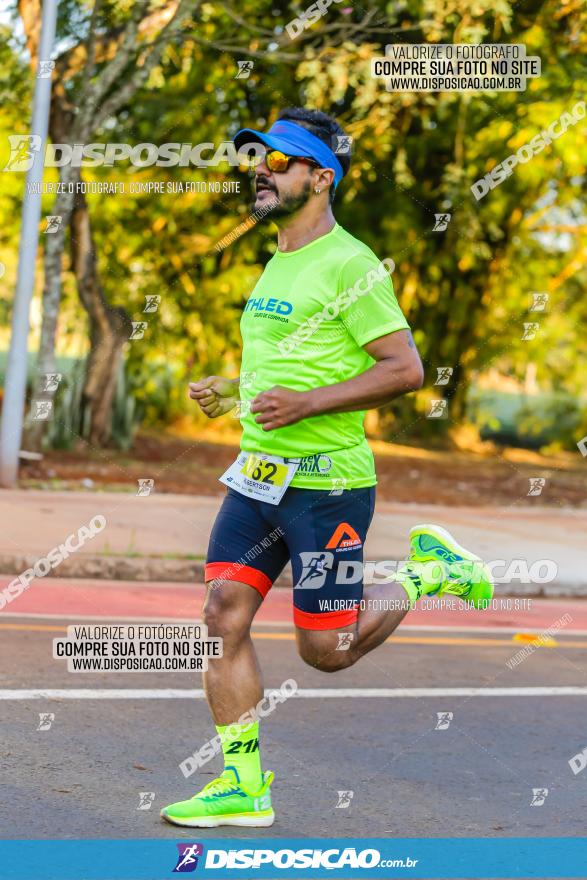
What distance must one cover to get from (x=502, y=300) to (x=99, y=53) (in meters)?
10.1

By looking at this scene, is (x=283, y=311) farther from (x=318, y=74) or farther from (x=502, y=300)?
(x=502, y=300)

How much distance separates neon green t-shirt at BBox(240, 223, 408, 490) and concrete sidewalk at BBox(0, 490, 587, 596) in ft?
18.0

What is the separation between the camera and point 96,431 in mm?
16453

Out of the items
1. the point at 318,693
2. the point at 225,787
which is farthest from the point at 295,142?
the point at 318,693

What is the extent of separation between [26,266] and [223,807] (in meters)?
8.79

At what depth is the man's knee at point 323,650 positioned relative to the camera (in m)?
4.52

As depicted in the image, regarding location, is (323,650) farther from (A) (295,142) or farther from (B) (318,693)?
(B) (318,693)

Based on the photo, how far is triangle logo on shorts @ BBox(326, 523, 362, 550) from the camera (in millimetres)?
4441

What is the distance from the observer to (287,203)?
4488mm

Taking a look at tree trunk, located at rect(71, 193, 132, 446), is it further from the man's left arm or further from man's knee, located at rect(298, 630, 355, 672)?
the man's left arm

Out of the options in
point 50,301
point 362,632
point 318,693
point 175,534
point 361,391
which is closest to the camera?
point 361,391

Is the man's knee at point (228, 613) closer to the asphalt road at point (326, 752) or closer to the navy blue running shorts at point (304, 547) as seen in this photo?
the navy blue running shorts at point (304, 547)

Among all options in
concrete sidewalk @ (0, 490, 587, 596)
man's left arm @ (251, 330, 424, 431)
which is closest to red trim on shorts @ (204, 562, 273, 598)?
man's left arm @ (251, 330, 424, 431)

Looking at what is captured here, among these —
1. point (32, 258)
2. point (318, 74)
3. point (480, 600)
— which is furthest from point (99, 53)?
point (480, 600)
